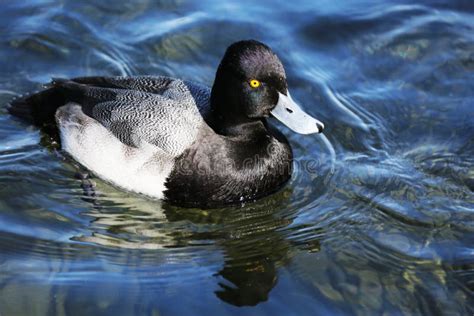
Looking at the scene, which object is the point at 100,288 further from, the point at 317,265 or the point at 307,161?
the point at 307,161

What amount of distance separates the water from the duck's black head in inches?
29.9

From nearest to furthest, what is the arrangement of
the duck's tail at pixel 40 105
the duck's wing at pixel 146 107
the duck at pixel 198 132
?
1. the duck at pixel 198 132
2. the duck's wing at pixel 146 107
3. the duck's tail at pixel 40 105

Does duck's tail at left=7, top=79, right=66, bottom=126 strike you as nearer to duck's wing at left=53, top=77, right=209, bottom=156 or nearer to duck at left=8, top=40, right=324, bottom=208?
duck's wing at left=53, top=77, right=209, bottom=156

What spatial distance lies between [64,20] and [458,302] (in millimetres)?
6018

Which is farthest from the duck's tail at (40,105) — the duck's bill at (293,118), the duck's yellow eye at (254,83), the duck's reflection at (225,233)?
the duck's bill at (293,118)

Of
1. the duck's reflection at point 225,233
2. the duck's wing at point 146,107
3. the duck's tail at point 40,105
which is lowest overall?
the duck's reflection at point 225,233

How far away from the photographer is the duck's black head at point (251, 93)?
21.9 ft

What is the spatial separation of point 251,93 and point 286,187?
41.5 inches

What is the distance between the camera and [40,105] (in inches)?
309

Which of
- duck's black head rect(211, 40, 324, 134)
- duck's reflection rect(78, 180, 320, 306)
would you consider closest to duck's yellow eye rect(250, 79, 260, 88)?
duck's black head rect(211, 40, 324, 134)

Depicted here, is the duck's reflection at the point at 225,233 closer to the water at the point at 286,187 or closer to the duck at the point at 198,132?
the water at the point at 286,187

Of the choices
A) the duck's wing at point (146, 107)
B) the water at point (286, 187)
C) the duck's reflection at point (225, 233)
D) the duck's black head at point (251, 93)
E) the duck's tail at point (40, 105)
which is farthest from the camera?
the duck's tail at point (40, 105)

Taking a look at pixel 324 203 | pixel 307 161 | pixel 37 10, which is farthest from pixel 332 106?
pixel 37 10

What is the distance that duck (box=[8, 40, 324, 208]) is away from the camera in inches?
270
